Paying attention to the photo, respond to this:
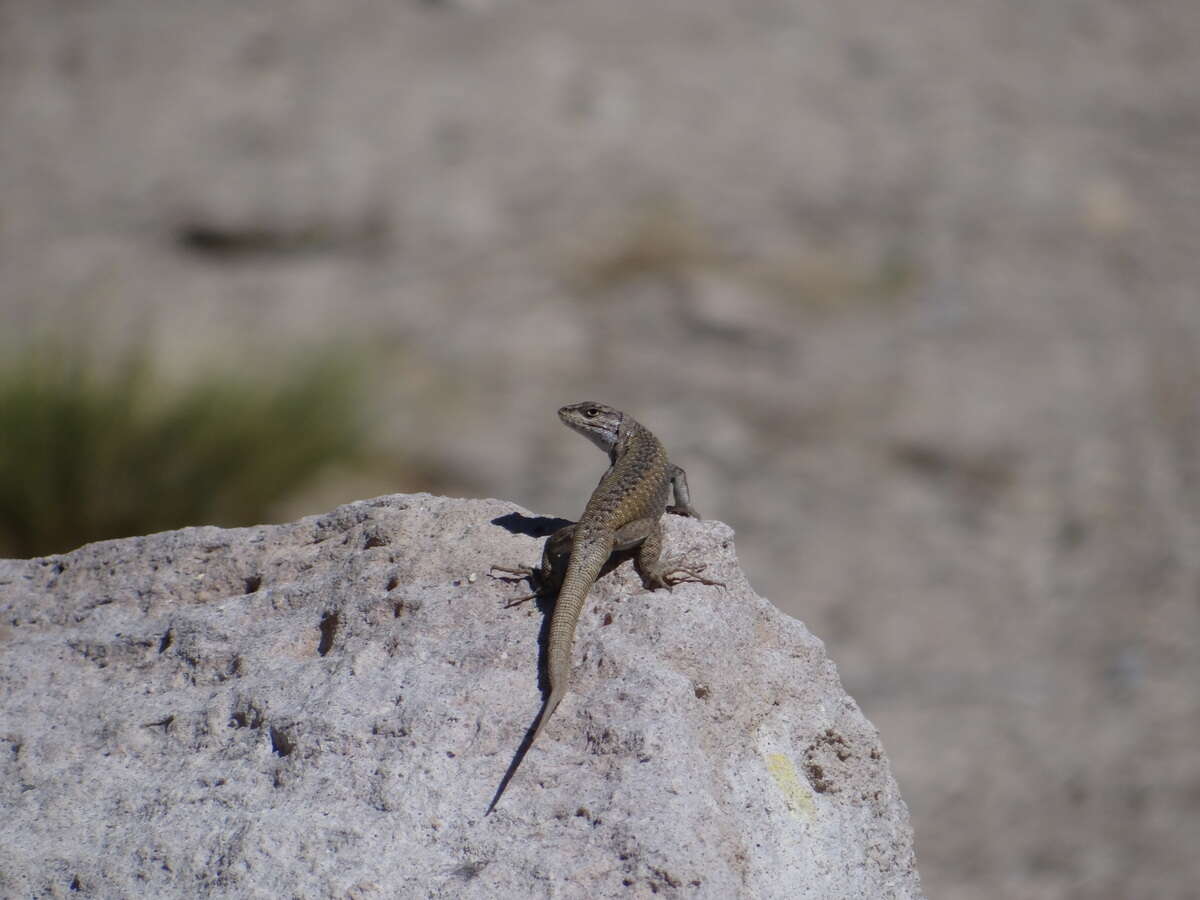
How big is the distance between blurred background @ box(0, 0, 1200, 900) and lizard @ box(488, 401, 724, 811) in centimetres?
387

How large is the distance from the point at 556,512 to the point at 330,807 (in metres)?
6.65

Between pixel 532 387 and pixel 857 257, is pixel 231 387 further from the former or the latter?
pixel 857 257

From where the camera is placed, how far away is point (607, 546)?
3.56m

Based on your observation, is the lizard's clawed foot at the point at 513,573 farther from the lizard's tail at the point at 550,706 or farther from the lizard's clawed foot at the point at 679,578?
the lizard's tail at the point at 550,706

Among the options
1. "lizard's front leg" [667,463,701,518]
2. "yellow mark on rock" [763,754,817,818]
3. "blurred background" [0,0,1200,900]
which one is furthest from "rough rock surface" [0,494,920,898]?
"blurred background" [0,0,1200,900]

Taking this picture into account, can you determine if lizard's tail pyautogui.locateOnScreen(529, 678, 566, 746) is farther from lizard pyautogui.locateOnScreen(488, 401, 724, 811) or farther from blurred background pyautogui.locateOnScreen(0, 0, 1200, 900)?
blurred background pyautogui.locateOnScreen(0, 0, 1200, 900)

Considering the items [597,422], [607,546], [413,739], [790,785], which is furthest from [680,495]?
[413,739]

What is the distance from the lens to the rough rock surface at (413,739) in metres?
2.69

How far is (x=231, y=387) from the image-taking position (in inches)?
349

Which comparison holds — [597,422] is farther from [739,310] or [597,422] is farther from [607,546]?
[739,310]

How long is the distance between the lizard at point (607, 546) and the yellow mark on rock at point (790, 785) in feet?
1.78

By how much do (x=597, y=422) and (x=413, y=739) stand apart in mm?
2098

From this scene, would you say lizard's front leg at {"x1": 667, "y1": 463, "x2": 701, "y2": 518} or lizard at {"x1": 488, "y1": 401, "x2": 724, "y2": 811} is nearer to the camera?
lizard at {"x1": 488, "y1": 401, "x2": 724, "y2": 811}

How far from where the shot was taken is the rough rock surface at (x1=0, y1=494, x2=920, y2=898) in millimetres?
2689
